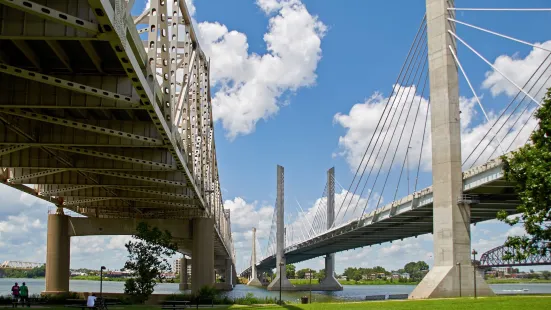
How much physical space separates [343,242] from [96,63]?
75.9 m

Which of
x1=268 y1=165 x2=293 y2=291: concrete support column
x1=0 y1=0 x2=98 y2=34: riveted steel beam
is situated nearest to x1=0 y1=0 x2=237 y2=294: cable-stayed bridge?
x1=0 y1=0 x2=98 y2=34: riveted steel beam

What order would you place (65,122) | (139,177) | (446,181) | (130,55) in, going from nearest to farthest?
(130,55) → (65,122) → (139,177) → (446,181)

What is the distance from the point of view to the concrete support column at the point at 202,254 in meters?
59.9

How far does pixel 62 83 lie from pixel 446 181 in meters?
32.8

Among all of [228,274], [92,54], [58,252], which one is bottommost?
[228,274]

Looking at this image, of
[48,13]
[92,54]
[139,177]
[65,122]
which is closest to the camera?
[48,13]

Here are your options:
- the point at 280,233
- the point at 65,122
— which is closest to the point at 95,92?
the point at 65,122

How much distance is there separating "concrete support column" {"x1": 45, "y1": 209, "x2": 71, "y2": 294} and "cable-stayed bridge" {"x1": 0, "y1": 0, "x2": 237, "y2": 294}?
0.15 m

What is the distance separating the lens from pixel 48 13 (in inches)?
579

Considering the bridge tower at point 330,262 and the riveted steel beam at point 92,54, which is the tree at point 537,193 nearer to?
the riveted steel beam at point 92,54

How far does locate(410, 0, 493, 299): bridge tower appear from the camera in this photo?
45281mm

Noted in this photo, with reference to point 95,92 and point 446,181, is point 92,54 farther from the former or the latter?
point 446,181

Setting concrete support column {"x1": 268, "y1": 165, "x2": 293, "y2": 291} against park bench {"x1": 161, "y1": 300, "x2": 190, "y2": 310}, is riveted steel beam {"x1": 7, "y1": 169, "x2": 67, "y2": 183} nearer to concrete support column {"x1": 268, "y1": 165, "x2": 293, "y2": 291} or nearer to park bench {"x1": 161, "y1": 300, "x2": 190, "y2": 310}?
park bench {"x1": 161, "y1": 300, "x2": 190, "y2": 310}

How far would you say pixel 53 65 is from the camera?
2322cm
